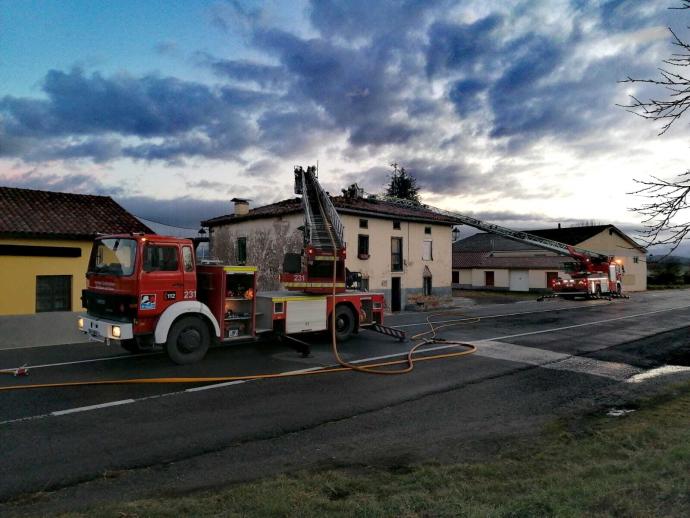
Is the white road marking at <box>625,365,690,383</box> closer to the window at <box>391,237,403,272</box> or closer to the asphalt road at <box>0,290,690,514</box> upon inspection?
the asphalt road at <box>0,290,690,514</box>

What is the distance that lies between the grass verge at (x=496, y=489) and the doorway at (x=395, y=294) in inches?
959

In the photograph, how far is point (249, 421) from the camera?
742 cm

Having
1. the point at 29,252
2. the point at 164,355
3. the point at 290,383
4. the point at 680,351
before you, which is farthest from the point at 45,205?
the point at 680,351

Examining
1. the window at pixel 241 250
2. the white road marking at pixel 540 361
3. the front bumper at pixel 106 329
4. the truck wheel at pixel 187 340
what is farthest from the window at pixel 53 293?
the window at pixel 241 250

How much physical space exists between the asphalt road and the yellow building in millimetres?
3273

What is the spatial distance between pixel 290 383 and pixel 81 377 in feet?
14.8

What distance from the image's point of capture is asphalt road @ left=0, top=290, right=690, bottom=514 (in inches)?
225

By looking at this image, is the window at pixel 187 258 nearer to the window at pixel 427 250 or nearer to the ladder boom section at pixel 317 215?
the ladder boom section at pixel 317 215

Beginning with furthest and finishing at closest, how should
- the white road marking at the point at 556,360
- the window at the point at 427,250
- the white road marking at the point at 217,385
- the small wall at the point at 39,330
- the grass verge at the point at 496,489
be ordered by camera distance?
1. the window at the point at 427,250
2. the small wall at the point at 39,330
3. the white road marking at the point at 556,360
4. the white road marking at the point at 217,385
5. the grass verge at the point at 496,489

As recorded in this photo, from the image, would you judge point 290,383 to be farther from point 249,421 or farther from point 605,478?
point 605,478

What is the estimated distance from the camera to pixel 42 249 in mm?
16578

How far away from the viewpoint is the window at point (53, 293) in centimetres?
1653

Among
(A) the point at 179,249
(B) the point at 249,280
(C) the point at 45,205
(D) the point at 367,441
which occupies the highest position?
(C) the point at 45,205

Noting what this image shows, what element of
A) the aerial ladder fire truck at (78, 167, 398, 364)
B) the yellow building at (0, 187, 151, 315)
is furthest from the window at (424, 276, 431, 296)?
the yellow building at (0, 187, 151, 315)
